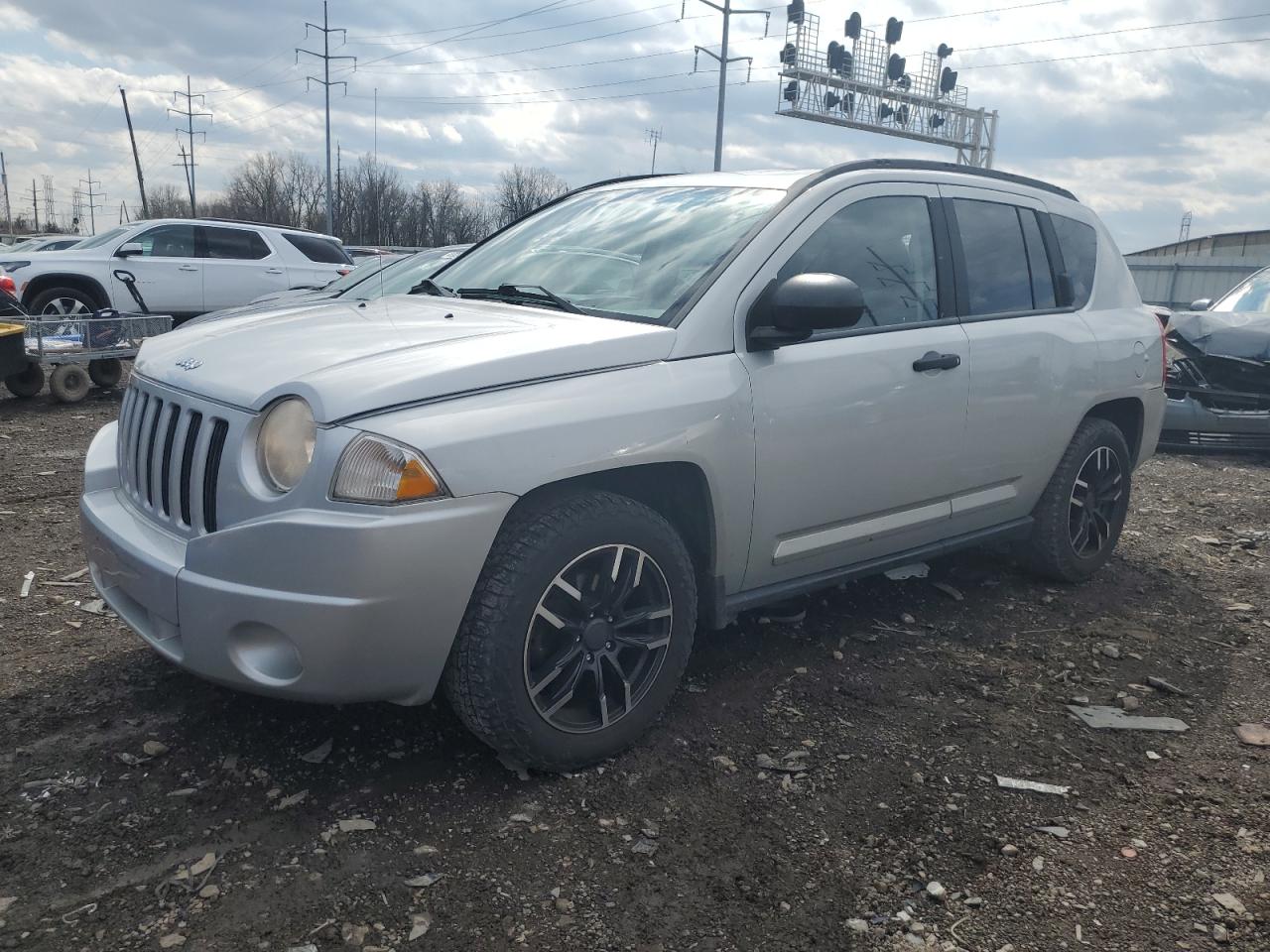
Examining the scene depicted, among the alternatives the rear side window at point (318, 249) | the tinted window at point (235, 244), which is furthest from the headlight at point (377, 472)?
the rear side window at point (318, 249)

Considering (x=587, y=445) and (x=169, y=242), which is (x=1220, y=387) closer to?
(x=587, y=445)

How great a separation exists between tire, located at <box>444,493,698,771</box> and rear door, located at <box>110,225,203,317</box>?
12.4 meters

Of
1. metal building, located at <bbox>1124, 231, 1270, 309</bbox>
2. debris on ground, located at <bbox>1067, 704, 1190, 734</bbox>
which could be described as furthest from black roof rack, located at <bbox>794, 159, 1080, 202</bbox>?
metal building, located at <bbox>1124, 231, 1270, 309</bbox>

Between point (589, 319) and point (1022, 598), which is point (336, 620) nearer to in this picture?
point (589, 319)

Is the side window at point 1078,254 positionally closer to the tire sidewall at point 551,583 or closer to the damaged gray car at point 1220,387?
the tire sidewall at point 551,583

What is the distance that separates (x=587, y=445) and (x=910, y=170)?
2.04 meters

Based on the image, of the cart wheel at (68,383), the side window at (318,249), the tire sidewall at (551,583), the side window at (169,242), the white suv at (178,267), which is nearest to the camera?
the tire sidewall at (551,583)

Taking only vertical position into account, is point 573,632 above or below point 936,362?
below

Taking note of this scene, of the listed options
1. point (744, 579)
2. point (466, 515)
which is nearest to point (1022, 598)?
point (744, 579)

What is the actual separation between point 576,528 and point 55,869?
59.3 inches

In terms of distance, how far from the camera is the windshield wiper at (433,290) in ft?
12.7

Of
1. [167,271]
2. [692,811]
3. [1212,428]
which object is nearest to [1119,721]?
[692,811]

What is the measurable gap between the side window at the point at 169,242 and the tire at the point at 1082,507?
1253 centimetres

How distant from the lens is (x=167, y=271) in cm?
1384
